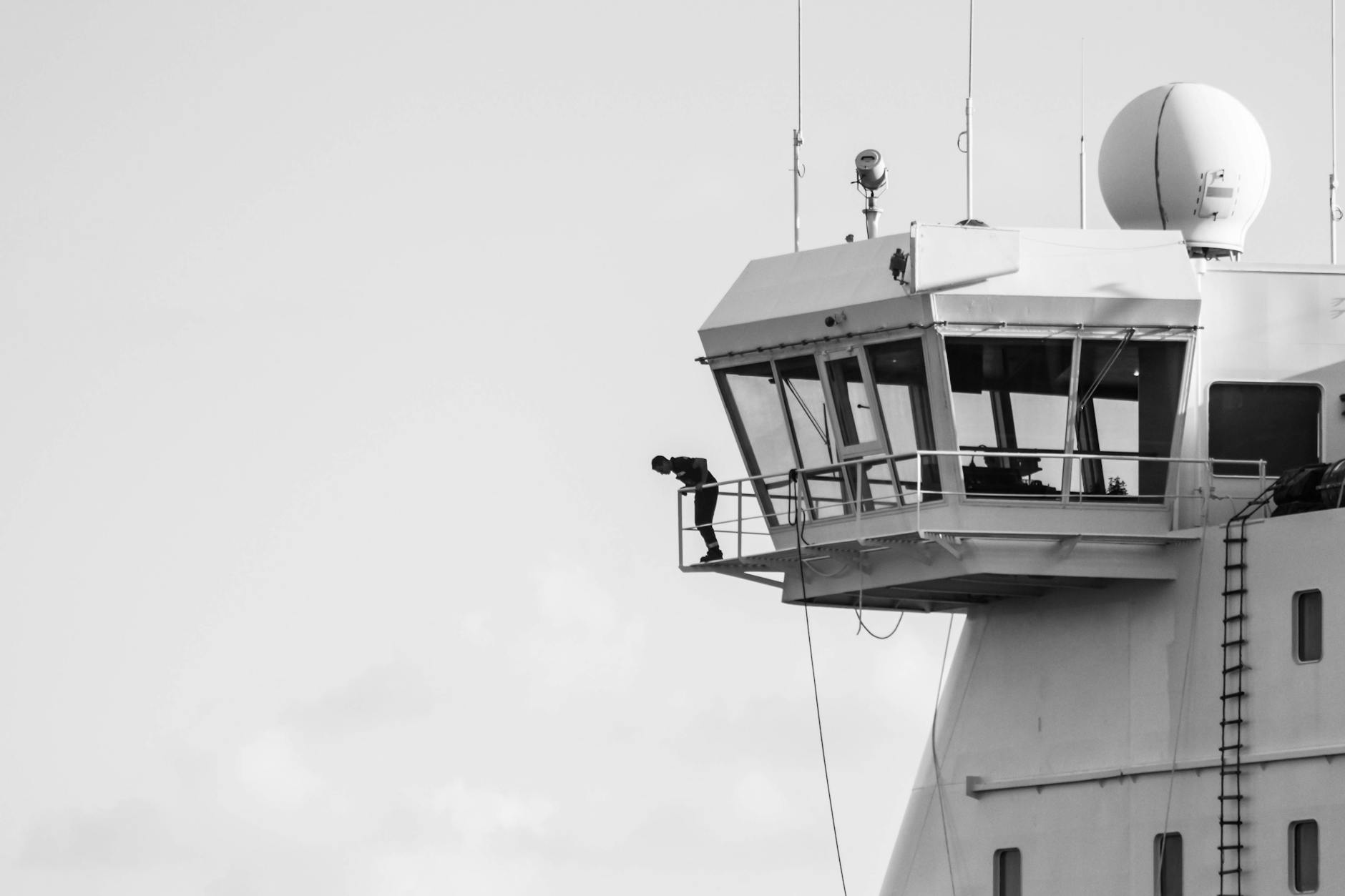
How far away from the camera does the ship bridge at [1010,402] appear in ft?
84.5

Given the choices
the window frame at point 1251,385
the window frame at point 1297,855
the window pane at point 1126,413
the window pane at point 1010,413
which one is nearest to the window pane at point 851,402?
the window pane at point 1010,413

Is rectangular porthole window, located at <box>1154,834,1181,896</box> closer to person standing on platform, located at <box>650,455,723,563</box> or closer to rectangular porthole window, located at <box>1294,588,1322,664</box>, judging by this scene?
rectangular porthole window, located at <box>1294,588,1322,664</box>

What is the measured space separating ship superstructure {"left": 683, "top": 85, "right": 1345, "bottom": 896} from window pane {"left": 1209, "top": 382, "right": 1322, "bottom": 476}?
1.1 inches

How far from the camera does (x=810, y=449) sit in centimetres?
2759

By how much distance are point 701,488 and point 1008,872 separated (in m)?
5.55

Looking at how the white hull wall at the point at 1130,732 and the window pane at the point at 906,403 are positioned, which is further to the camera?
the window pane at the point at 906,403

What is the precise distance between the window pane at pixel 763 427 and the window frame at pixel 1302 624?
20.2 feet

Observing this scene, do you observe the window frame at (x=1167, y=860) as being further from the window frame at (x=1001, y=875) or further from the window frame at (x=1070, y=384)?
the window frame at (x=1070, y=384)

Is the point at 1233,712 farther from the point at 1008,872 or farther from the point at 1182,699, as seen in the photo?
the point at 1008,872

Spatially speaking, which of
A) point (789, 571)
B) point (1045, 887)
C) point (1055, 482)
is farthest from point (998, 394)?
point (1045, 887)

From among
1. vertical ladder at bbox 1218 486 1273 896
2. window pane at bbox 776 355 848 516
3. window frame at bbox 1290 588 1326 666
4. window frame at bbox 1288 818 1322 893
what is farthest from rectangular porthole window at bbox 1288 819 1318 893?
window pane at bbox 776 355 848 516

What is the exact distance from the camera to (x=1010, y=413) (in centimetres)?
2617

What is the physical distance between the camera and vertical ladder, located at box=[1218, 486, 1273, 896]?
24.5 meters

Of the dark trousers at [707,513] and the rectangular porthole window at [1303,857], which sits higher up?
the dark trousers at [707,513]
